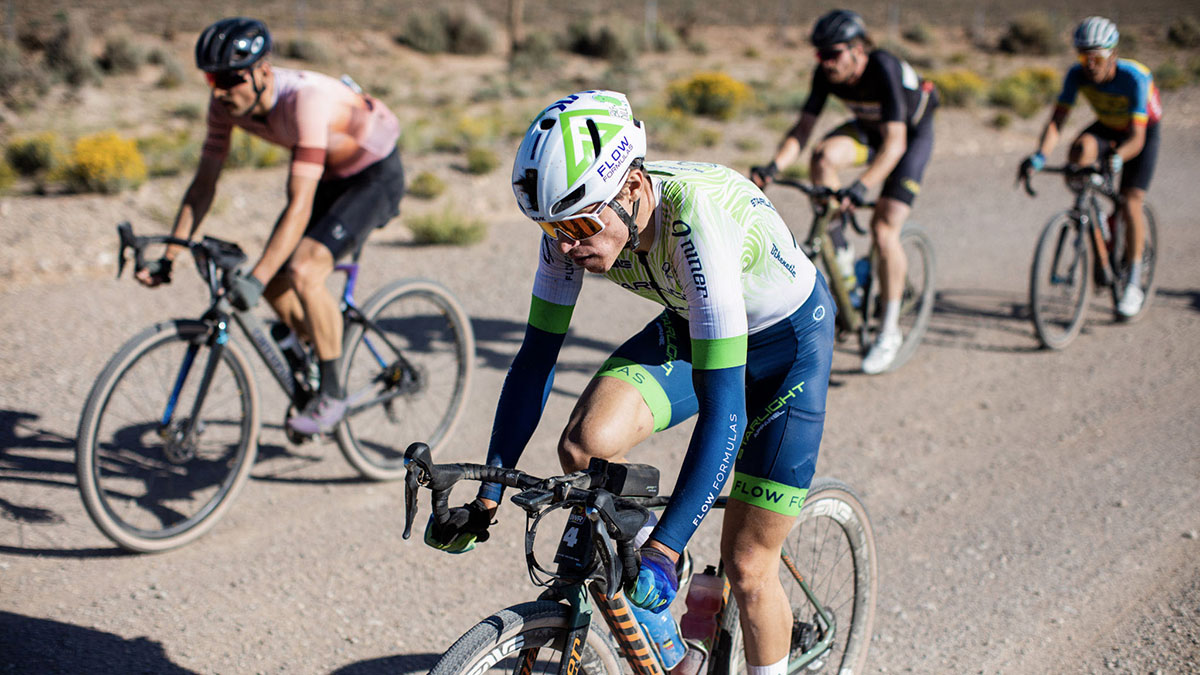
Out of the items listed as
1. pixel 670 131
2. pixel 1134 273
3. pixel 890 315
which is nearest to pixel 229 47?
pixel 890 315

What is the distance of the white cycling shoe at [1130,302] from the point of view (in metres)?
7.50

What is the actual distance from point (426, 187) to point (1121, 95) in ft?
24.8

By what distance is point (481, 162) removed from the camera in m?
12.4

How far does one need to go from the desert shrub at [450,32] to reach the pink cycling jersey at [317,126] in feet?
86.6

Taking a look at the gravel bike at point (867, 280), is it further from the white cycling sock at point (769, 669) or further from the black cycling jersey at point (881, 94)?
the white cycling sock at point (769, 669)

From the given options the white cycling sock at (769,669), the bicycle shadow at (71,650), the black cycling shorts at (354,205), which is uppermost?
the black cycling shorts at (354,205)

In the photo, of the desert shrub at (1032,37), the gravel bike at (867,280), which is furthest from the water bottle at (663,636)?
the desert shrub at (1032,37)

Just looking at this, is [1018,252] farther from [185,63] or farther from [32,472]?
[185,63]

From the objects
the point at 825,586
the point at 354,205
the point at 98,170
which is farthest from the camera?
the point at 98,170

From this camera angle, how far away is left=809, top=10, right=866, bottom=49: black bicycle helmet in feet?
19.3

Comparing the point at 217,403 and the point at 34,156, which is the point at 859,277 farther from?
the point at 34,156

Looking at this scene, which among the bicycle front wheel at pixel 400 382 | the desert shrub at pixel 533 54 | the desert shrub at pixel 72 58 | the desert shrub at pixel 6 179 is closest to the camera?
the bicycle front wheel at pixel 400 382

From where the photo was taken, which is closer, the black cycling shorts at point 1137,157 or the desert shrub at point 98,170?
the black cycling shorts at point 1137,157

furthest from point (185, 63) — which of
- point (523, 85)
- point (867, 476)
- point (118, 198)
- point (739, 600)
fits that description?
point (739, 600)
